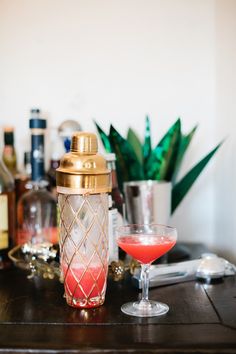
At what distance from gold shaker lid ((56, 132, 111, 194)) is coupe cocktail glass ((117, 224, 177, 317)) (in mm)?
90

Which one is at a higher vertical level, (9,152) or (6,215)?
(9,152)

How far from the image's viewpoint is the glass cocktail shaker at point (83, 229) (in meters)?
0.77

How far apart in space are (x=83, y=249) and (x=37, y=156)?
1.27 ft

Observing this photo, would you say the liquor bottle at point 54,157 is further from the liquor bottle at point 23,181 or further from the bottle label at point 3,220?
the bottle label at point 3,220

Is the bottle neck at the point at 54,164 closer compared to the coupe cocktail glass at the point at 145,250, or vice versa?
the coupe cocktail glass at the point at 145,250

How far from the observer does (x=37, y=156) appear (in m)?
1.12

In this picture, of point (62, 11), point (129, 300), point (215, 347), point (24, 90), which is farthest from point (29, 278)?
point (62, 11)

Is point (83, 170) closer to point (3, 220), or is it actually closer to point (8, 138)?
point (3, 220)

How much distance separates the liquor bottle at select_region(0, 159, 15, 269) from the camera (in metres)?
1.04

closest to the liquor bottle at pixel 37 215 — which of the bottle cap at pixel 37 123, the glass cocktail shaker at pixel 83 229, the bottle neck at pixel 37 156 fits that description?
the bottle neck at pixel 37 156

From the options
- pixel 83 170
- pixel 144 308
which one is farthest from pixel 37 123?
pixel 144 308

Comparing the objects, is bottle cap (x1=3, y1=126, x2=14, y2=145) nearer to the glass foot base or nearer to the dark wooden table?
the dark wooden table

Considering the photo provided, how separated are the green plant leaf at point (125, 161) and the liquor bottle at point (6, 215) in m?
0.24

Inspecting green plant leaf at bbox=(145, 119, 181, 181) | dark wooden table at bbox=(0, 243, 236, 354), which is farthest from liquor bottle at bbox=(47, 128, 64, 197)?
dark wooden table at bbox=(0, 243, 236, 354)
